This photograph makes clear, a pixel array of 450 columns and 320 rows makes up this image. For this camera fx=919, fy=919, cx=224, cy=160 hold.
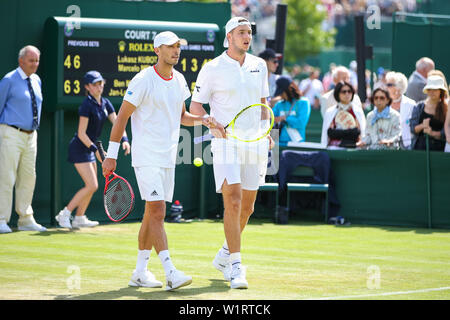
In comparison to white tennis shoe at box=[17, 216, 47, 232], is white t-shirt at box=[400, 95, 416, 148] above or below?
above

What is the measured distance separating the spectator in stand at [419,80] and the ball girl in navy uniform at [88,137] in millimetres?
5786

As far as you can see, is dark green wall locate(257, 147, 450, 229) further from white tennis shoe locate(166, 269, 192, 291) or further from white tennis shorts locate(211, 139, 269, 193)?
white tennis shoe locate(166, 269, 192, 291)

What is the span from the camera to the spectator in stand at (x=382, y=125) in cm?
1450

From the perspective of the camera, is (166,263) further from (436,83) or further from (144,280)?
(436,83)

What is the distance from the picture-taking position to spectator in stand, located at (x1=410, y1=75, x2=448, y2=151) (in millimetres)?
13891

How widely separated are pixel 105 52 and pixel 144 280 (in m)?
6.35

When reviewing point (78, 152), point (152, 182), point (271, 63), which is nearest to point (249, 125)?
point (152, 182)

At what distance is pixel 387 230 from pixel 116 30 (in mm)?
5108

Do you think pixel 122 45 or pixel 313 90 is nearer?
pixel 122 45

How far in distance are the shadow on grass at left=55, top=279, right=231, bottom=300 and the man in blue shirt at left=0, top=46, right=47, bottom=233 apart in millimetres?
4964

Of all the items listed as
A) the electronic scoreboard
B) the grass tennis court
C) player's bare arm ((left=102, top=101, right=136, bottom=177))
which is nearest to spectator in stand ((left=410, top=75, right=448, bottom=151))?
the grass tennis court

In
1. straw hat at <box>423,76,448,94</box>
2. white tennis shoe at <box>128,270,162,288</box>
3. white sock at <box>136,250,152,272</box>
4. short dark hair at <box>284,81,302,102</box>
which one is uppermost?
straw hat at <box>423,76,448,94</box>

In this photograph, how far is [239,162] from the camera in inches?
347
